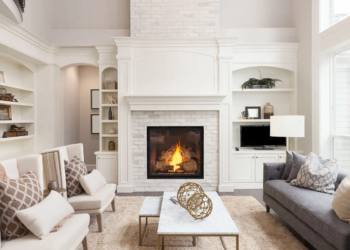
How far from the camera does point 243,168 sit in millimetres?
4957

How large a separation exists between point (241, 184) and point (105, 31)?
12.9 ft

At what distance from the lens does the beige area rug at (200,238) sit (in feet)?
8.88

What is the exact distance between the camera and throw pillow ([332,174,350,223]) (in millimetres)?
2166

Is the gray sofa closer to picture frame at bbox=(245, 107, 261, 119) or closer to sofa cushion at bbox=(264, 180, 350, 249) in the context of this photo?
sofa cushion at bbox=(264, 180, 350, 249)

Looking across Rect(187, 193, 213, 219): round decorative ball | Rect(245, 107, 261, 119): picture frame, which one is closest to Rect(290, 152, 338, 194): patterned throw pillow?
Rect(187, 193, 213, 219): round decorative ball

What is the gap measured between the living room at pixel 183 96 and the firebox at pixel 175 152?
18 mm

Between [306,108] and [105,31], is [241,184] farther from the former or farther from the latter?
[105,31]

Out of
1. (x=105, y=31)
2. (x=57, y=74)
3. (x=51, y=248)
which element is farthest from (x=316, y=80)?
(x=57, y=74)

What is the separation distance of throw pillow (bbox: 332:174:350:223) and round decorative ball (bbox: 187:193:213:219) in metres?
1.05

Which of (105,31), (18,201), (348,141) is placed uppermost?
(105,31)

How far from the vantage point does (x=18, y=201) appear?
204 centimetres

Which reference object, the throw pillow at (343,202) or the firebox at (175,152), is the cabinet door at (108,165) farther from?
the throw pillow at (343,202)

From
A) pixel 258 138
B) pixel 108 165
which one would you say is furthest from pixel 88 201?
pixel 258 138

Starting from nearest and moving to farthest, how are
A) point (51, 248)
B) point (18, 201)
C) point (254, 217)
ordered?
1. point (51, 248)
2. point (18, 201)
3. point (254, 217)
